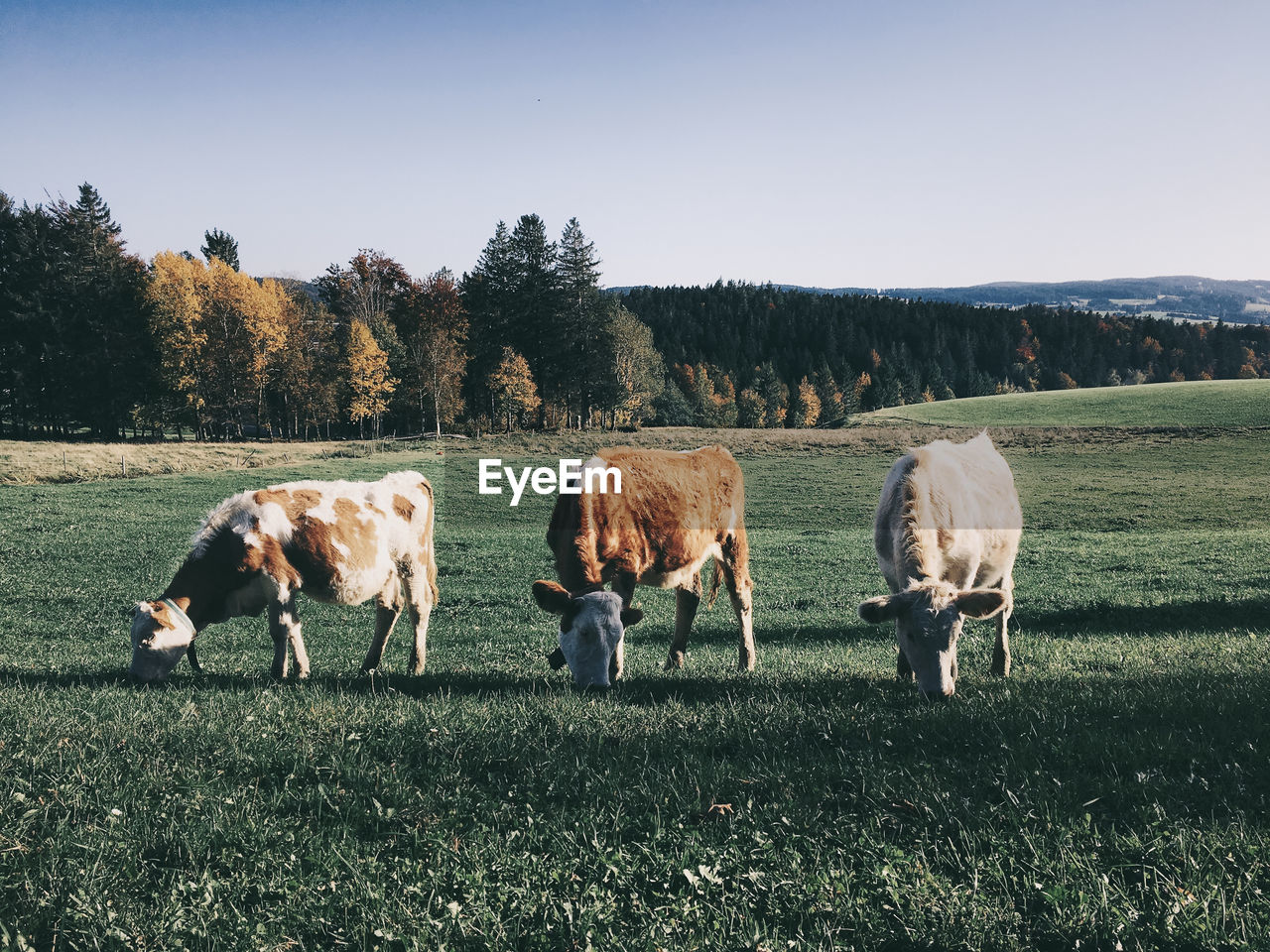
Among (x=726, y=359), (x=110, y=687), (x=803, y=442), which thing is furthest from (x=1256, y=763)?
(x=726, y=359)

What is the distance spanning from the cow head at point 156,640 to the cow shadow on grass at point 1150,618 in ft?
46.1

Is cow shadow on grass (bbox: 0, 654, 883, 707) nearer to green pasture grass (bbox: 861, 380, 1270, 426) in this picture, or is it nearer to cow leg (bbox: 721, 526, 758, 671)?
cow leg (bbox: 721, 526, 758, 671)

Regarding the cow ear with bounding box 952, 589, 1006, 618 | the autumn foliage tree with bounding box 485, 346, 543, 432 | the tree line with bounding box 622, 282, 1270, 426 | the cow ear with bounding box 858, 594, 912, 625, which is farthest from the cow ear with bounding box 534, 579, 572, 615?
the tree line with bounding box 622, 282, 1270, 426

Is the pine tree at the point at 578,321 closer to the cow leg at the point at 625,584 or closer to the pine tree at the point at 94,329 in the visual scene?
the pine tree at the point at 94,329

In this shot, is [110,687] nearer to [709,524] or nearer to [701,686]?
[701,686]

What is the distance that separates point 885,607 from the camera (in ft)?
22.9

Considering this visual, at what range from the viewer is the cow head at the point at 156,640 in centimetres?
841

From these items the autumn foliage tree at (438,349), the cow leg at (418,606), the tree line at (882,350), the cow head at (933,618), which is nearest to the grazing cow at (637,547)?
the cow leg at (418,606)

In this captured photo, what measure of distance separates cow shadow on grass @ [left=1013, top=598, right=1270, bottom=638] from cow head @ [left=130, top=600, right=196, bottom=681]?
14041 mm

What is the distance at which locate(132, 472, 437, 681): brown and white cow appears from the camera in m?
8.55

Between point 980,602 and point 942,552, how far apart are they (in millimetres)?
1617

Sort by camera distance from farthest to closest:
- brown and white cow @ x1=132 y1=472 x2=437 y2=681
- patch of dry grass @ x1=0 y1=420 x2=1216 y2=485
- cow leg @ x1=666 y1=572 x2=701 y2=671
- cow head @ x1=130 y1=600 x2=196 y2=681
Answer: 1. patch of dry grass @ x1=0 y1=420 x2=1216 y2=485
2. cow leg @ x1=666 y1=572 x2=701 y2=671
3. brown and white cow @ x1=132 y1=472 x2=437 y2=681
4. cow head @ x1=130 y1=600 x2=196 y2=681

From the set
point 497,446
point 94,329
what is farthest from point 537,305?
point 94,329

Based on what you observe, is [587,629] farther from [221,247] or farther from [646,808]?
[221,247]
